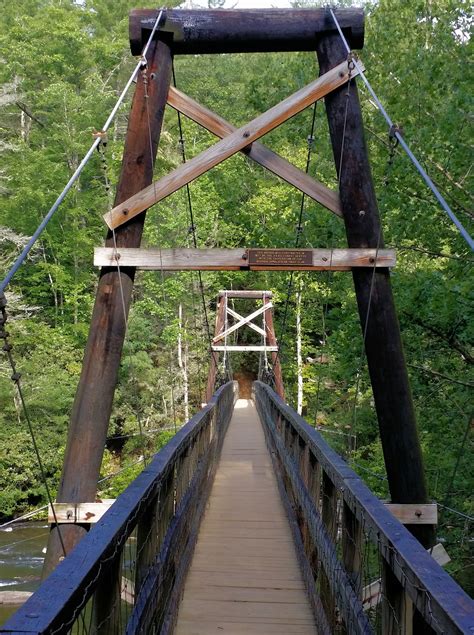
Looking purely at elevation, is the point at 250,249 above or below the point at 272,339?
below

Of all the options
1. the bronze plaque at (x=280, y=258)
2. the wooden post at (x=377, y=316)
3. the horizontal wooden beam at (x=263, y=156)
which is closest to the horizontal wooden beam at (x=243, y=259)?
the bronze plaque at (x=280, y=258)

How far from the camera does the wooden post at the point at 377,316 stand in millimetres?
4848

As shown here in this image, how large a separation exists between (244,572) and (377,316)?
1.84 meters

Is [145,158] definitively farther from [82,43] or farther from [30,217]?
[82,43]

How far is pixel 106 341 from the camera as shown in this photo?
4.87 m

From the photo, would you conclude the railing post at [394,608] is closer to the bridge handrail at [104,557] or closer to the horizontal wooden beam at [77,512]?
the bridge handrail at [104,557]

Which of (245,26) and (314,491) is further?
(245,26)

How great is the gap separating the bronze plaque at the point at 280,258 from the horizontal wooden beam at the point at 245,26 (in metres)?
1.52

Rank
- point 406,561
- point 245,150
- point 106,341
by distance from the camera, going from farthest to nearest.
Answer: point 245,150 → point 106,341 → point 406,561

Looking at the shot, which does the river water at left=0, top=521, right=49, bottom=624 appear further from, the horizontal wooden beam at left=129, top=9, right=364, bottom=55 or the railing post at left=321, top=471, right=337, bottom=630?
the railing post at left=321, top=471, right=337, bottom=630

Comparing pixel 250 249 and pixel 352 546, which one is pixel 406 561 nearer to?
pixel 352 546

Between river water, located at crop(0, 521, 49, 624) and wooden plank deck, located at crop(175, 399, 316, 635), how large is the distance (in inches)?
283

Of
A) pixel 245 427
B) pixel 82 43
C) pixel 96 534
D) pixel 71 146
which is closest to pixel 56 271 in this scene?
pixel 71 146

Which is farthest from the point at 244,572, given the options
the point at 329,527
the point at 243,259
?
the point at 243,259
